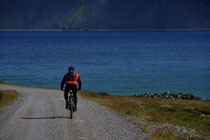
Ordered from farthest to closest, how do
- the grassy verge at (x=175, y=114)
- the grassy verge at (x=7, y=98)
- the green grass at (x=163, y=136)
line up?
the grassy verge at (x=7, y=98) < the grassy verge at (x=175, y=114) < the green grass at (x=163, y=136)

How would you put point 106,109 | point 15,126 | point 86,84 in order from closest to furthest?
point 15,126 < point 106,109 < point 86,84

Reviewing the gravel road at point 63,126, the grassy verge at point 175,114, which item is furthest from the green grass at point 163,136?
the grassy verge at point 175,114

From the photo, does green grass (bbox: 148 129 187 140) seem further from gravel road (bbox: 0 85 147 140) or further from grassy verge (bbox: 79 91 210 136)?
grassy verge (bbox: 79 91 210 136)

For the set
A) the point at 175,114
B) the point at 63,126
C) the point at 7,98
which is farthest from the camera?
the point at 7,98

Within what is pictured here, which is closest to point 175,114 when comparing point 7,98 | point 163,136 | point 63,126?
point 163,136

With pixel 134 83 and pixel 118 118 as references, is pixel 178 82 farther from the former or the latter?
pixel 118 118

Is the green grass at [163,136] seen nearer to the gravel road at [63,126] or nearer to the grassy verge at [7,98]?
the gravel road at [63,126]

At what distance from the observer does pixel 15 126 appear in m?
15.6

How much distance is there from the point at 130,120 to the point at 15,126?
18.6 feet

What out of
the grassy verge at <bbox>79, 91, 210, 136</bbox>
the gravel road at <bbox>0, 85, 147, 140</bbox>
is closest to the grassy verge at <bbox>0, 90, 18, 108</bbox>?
the gravel road at <bbox>0, 85, 147, 140</bbox>

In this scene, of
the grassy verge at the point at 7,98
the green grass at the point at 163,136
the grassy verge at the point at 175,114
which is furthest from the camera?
the grassy verge at the point at 7,98

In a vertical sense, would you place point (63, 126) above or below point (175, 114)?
above

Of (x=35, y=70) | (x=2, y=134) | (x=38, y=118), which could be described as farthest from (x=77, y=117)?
(x=35, y=70)

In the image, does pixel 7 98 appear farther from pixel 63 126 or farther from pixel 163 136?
pixel 163 136
